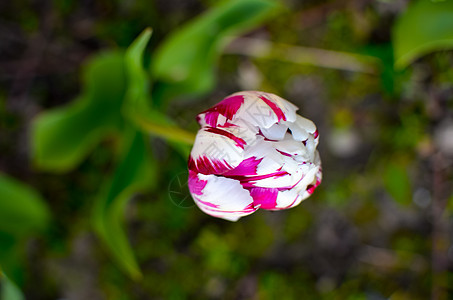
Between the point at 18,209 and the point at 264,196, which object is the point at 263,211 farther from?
the point at 264,196

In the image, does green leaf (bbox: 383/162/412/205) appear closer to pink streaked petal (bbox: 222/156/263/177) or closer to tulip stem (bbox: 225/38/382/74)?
tulip stem (bbox: 225/38/382/74)

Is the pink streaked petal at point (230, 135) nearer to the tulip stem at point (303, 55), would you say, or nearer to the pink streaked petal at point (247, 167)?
the pink streaked petal at point (247, 167)

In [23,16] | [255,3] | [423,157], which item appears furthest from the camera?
[423,157]

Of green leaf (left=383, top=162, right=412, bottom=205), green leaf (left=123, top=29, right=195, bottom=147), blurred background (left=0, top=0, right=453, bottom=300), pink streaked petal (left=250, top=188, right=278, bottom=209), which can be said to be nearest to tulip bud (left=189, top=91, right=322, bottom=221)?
pink streaked petal (left=250, top=188, right=278, bottom=209)

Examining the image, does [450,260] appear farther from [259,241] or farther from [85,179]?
[85,179]

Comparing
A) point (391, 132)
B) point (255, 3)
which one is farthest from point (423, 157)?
point (255, 3)
